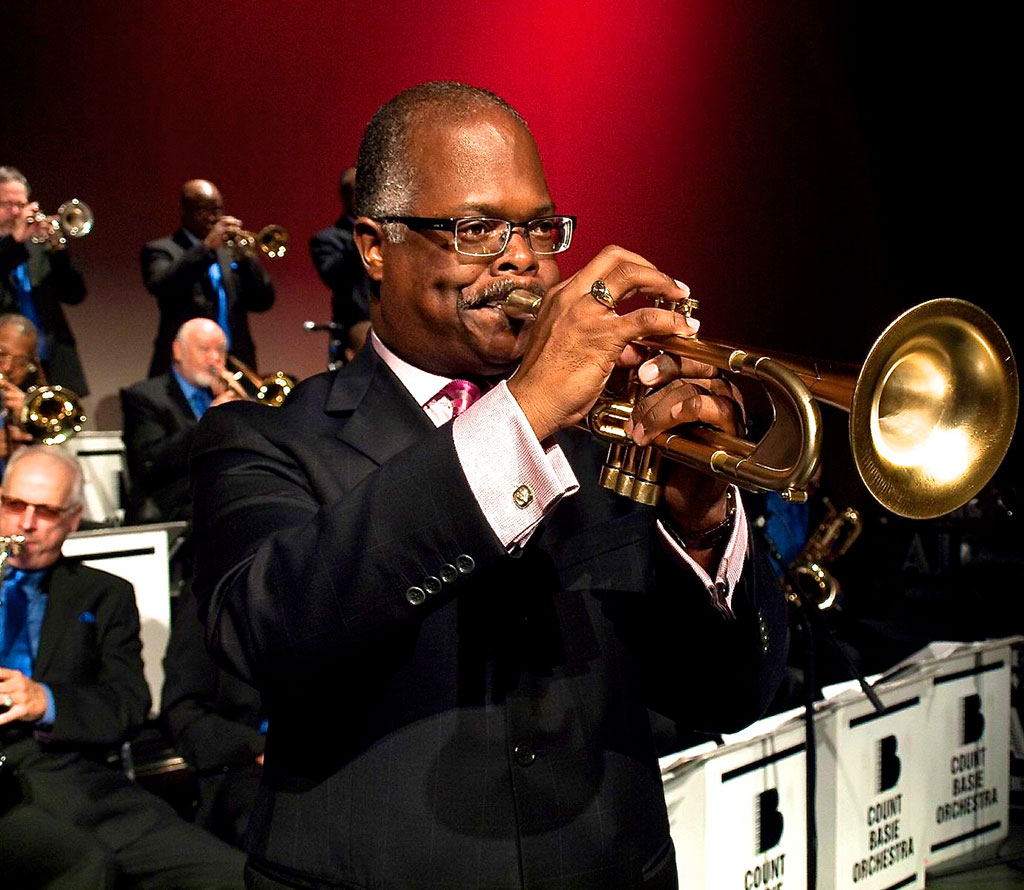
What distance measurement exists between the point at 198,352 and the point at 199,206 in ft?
2.98

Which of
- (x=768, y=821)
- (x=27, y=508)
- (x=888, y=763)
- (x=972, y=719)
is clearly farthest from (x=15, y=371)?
(x=972, y=719)

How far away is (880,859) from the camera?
11.9 feet

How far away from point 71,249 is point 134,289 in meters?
Answer: 0.43

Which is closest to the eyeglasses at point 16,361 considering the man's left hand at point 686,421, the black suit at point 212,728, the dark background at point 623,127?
the dark background at point 623,127

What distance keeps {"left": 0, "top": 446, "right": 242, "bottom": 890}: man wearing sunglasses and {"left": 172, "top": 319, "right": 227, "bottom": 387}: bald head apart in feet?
6.29

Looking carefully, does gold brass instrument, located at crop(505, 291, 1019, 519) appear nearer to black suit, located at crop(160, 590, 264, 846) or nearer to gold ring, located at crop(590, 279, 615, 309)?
gold ring, located at crop(590, 279, 615, 309)

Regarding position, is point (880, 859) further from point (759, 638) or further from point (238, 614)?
point (238, 614)

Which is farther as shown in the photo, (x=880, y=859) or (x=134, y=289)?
(x=134, y=289)

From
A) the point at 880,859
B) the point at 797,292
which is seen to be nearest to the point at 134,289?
the point at 797,292

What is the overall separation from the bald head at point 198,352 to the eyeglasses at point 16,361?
0.71 m

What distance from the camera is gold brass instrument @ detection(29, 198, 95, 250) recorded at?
583 cm

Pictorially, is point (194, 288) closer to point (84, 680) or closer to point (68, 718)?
point (84, 680)

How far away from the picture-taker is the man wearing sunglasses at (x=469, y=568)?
133cm

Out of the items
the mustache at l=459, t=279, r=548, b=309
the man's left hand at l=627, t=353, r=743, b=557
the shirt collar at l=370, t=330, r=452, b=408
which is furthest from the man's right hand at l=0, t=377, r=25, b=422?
the man's left hand at l=627, t=353, r=743, b=557
